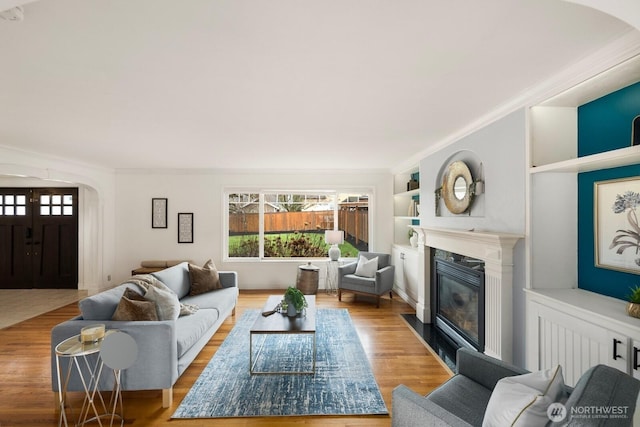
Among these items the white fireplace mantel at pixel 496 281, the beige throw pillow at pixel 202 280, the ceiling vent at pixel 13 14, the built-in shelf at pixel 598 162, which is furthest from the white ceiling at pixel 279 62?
the beige throw pillow at pixel 202 280

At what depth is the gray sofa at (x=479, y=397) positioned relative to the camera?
1.09 m

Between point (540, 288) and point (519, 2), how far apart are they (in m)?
1.98

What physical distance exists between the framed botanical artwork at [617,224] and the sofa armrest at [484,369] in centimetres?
100

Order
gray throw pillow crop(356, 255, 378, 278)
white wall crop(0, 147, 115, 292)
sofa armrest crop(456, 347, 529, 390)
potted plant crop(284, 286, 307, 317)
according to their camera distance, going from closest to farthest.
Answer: sofa armrest crop(456, 347, 529, 390) → potted plant crop(284, 286, 307, 317) → gray throw pillow crop(356, 255, 378, 278) → white wall crop(0, 147, 115, 292)

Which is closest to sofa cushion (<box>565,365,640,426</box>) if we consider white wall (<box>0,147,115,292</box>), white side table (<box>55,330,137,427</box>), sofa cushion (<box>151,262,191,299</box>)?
white side table (<box>55,330,137,427</box>)

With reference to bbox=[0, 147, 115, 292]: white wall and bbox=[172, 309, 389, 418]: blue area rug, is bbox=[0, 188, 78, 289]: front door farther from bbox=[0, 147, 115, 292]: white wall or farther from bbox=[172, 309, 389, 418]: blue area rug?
bbox=[172, 309, 389, 418]: blue area rug

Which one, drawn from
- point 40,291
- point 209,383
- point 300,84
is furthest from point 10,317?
point 300,84

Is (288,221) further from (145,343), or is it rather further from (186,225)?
(145,343)

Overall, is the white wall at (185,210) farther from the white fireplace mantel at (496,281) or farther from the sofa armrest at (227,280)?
the white fireplace mantel at (496,281)

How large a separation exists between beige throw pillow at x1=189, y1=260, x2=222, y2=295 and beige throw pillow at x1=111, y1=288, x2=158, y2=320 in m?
1.57

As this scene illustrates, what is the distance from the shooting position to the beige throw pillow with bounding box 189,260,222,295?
13.8 feet

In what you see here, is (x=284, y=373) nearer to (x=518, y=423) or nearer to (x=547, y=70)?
(x=518, y=423)

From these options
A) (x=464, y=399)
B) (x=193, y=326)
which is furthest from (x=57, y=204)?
(x=464, y=399)

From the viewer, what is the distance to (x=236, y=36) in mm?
1573
